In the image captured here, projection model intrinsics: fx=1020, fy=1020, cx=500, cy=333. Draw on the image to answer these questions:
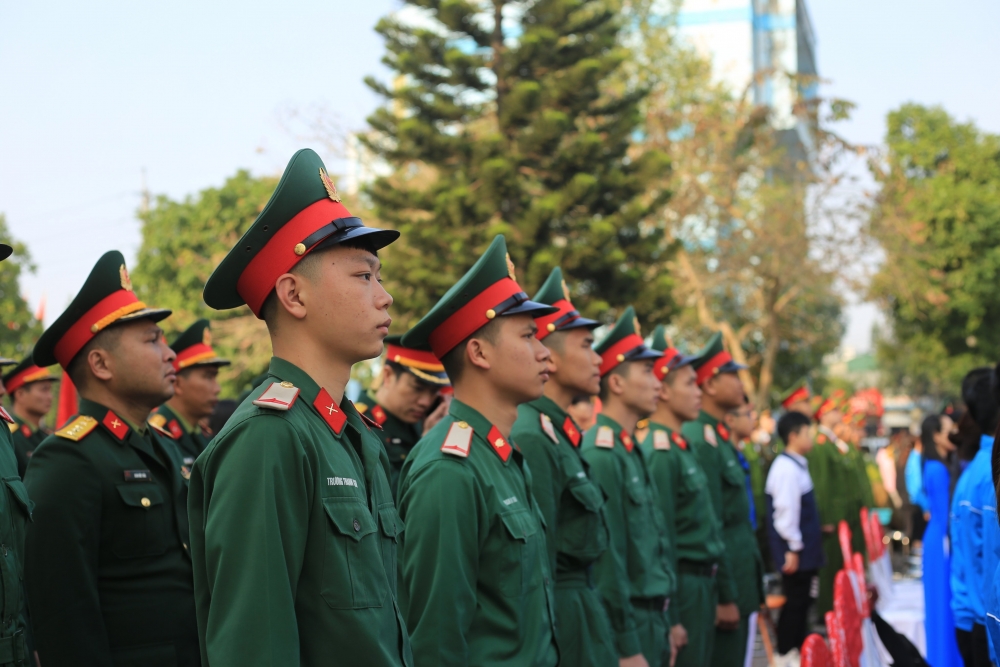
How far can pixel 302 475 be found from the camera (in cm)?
210

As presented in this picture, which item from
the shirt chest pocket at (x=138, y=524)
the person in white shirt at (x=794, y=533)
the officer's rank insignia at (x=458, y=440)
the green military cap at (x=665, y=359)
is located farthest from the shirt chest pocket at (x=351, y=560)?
the person in white shirt at (x=794, y=533)

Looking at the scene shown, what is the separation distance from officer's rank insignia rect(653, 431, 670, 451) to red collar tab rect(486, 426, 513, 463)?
8.52 feet

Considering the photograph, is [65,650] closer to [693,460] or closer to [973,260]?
[693,460]

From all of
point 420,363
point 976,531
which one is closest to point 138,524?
point 420,363

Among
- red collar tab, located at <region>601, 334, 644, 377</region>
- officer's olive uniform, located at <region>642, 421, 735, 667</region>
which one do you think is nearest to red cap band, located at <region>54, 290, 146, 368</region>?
red collar tab, located at <region>601, 334, 644, 377</region>

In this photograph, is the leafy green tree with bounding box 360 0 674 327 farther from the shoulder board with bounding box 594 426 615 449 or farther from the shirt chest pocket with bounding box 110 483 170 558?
the shirt chest pocket with bounding box 110 483 170 558

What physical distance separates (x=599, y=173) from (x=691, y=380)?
12.9 m

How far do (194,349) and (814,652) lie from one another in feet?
13.9

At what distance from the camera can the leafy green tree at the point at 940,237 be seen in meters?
23.0

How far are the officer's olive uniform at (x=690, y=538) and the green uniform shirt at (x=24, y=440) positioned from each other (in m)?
3.31

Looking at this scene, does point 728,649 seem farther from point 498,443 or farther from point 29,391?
point 29,391

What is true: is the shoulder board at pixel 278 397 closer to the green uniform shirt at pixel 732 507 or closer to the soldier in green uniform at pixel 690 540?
the soldier in green uniform at pixel 690 540

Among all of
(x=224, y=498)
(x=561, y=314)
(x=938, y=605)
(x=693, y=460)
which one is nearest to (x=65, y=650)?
(x=224, y=498)

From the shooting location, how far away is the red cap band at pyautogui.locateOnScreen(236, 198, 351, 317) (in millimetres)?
2324
